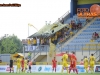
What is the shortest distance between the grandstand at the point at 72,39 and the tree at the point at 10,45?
1391 inches

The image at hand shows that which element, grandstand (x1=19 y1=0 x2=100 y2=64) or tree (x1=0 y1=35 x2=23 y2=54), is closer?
grandstand (x1=19 y1=0 x2=100 y2=64)

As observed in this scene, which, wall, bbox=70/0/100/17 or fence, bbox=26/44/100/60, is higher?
wall, bbox=70/0/100/17

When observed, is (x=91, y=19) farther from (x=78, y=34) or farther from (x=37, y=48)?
(x=37, y=48)

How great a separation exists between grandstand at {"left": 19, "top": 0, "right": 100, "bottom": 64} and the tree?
35.3 m

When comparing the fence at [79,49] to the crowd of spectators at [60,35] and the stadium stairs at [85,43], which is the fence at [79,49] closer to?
the stadium stairs at [85,43]

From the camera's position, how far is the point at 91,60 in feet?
162

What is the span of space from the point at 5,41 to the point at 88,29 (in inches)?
1939

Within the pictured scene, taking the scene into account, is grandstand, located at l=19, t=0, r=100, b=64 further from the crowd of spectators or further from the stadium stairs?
the crowd of spectators

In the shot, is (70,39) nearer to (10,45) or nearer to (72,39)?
(72,39)

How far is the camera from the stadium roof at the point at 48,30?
68438mm

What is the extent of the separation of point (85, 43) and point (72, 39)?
3.41 metres

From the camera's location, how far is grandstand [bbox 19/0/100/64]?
61.1 meters

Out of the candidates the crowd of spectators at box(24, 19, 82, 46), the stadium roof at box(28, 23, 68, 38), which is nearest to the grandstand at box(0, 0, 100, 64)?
the stadium roof at box(28, 23, 68, 38)

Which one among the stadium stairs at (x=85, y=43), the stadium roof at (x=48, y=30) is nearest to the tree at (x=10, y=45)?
the stadium roof at (x=48, y=30)
